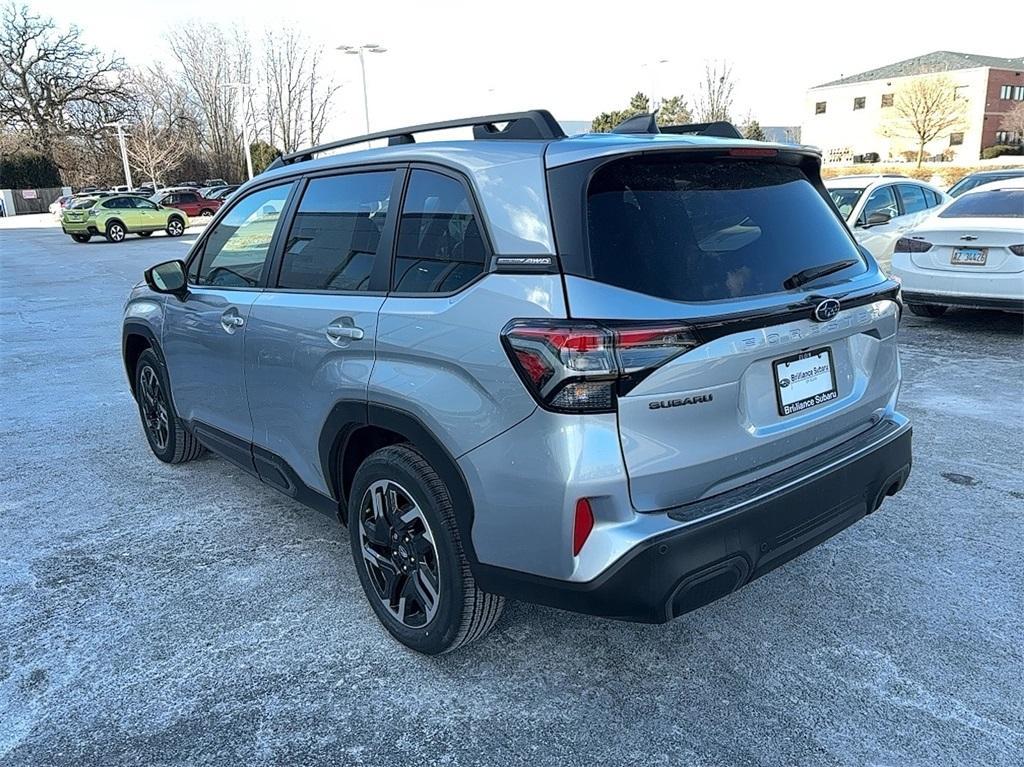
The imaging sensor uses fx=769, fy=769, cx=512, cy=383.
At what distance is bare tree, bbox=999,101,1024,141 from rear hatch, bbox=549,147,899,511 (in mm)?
76990

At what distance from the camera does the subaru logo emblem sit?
2.54 meters

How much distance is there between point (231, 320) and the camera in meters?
3.69

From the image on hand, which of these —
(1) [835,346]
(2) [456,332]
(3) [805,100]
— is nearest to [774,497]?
(1) [835,346]

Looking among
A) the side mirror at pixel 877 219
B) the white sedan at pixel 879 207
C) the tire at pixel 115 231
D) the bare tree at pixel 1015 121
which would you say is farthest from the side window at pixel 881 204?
the bare tree at pixel 1015 121

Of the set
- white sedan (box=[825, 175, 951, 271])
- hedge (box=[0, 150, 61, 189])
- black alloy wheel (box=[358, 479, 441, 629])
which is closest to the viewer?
black alloy wheel (box=[358, 479, 441, 629])

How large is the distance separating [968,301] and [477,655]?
23.0ft

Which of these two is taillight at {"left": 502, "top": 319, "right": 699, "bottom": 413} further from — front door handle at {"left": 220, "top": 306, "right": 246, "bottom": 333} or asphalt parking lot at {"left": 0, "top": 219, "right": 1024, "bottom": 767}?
front door handle at {"left": 220, "top": 306, "right": 246, "bottom": 333}

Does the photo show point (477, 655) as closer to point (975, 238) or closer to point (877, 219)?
point (975, 238)

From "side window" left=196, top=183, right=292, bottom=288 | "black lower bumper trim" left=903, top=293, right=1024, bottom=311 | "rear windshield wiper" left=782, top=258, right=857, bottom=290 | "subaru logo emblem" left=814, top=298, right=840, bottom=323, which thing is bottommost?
"black lower bumper trim" left=903, top=293, right=1024, bottom=311

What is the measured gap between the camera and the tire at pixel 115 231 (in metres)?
28.4

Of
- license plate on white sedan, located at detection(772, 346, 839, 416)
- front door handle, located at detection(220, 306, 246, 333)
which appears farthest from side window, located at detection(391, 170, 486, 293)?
front door handle, located at detection(220, 306, 246, 333)

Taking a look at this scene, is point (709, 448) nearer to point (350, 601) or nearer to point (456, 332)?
point (456, 332)

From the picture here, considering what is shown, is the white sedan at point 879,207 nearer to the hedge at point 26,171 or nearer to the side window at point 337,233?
the side window at point 337,233

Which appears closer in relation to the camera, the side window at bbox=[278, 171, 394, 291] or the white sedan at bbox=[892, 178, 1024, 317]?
the side window at bbox=[278, 171, 394, 291]
